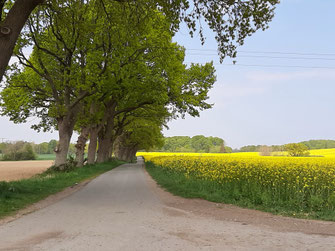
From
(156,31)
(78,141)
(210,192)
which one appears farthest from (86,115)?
(210,192)

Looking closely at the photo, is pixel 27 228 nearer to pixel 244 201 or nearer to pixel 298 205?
pixel 244 201

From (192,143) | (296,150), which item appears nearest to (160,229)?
(296,150)

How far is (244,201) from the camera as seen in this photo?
8734 mm

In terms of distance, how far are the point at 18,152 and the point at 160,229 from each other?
83832 millimetres

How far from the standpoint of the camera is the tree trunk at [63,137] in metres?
18.5

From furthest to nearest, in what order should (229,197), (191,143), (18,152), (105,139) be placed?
(191,143) < (18,152) < (105,139) < (229,197)

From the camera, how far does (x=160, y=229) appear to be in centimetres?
563

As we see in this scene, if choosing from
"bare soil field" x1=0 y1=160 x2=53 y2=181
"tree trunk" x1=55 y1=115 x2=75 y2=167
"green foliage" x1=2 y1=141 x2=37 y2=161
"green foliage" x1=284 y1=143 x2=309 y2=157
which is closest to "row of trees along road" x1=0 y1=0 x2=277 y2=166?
"tree trunk" x1=55 y1=115 x2=75 y2=167

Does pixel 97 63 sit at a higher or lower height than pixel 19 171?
higher

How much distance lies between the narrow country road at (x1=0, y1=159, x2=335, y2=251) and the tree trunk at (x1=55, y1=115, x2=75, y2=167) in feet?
35.4

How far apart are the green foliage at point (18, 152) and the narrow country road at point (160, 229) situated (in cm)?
7955

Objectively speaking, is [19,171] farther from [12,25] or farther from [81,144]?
[12,25]

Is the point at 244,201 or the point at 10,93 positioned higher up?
the point at 10,93

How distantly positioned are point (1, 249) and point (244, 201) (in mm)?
6588
